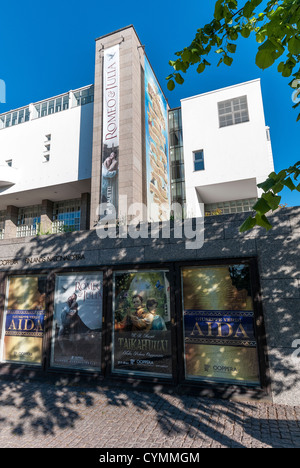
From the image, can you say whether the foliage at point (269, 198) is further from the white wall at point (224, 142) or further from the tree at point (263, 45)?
the white wall at point (224, 142)

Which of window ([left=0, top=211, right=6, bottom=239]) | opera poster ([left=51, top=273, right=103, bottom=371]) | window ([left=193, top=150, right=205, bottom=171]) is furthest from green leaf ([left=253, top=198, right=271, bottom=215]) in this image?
window ([left=0, top=211, right=6, bottom=239])

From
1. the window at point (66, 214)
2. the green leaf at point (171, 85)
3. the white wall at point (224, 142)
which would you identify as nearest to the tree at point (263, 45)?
the green leaf at point (171, 85)

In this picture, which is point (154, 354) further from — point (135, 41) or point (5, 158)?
point (5, 158)

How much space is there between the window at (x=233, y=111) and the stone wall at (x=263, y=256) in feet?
59.0

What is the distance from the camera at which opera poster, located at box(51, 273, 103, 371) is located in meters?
7.11

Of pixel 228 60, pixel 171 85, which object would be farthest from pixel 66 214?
pixel 228 60

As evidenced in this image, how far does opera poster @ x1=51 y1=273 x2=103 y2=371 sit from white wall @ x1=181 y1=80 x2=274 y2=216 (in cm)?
1569

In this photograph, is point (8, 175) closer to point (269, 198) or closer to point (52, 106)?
point (52, 106)

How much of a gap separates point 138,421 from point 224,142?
67.6ft

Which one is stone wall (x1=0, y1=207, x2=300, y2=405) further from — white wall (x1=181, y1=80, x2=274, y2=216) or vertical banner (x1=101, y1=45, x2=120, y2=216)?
white wall (x1=181, y1=80, x2=274, y2=216)

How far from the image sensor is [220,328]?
6.18 m

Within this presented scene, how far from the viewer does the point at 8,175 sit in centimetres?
2319

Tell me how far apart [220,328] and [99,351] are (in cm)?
314

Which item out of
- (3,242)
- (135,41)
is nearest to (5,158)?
(135,41)
